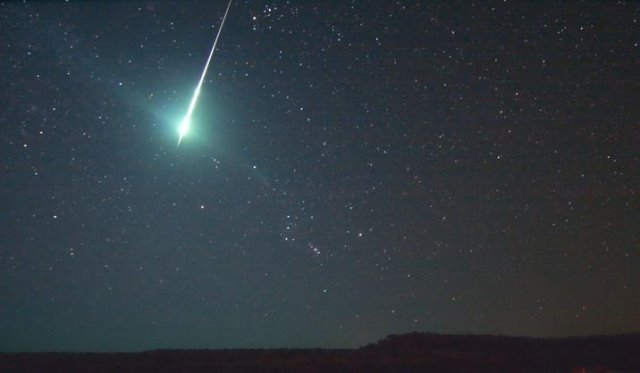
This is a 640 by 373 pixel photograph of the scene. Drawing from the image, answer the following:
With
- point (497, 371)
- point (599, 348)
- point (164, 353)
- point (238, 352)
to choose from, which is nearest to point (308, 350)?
point (238, 352)

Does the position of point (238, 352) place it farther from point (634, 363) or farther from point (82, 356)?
point (634, 363)

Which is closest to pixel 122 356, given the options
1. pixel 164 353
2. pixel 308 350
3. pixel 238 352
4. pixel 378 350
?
pixel 164 353

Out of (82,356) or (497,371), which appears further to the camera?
(82,356)

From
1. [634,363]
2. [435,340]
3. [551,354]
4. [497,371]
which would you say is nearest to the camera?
[497,371]

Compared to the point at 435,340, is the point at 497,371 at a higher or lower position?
lower

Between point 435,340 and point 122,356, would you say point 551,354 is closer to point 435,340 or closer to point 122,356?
point 435,340

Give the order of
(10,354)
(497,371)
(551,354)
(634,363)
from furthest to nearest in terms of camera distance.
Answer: (10,354) → (551,354) → (634,363) → (497,371)
